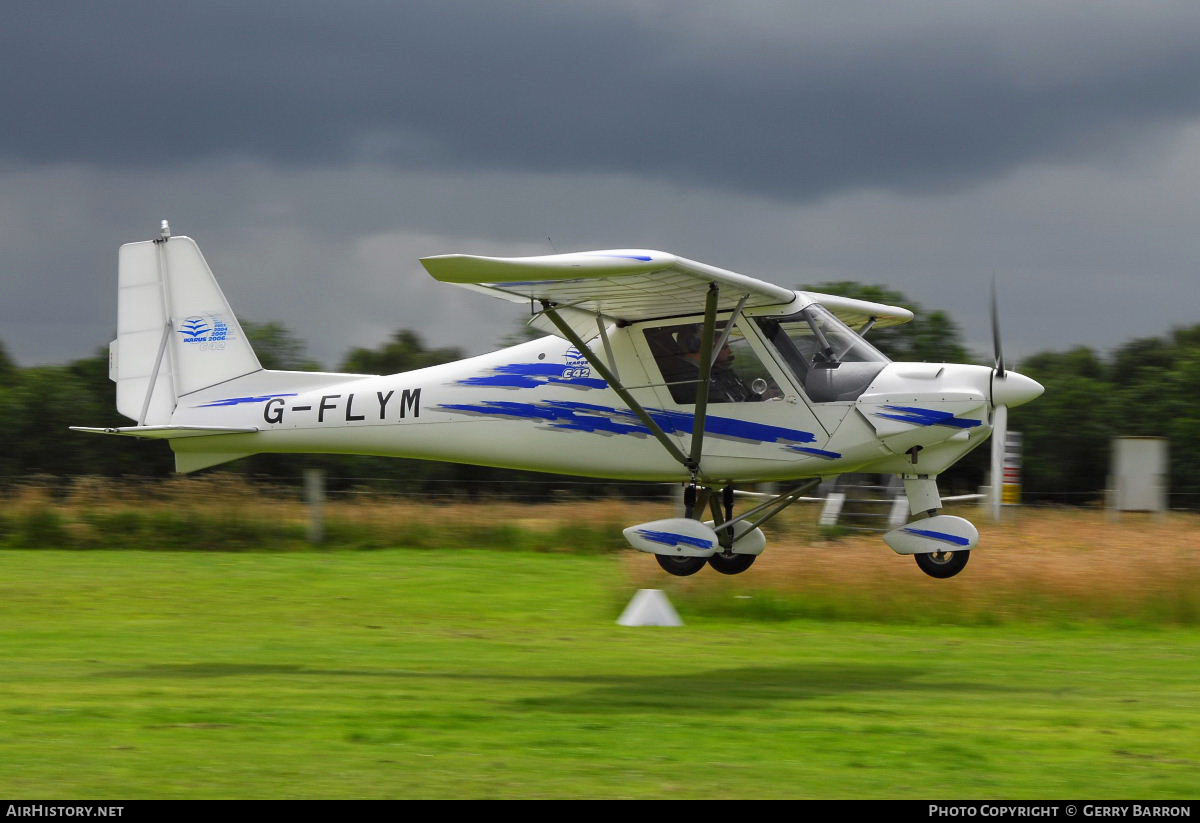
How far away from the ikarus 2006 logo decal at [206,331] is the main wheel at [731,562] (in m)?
5.58

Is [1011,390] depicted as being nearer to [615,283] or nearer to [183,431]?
[615,283]

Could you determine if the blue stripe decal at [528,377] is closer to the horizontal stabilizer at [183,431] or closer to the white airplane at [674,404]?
the white airplane at [674,404]

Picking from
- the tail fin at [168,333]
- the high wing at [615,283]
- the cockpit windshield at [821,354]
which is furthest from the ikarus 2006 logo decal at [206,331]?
the cockpit windshield at [821,354]

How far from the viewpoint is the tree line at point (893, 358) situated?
1441 inches

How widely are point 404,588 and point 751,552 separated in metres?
8.45

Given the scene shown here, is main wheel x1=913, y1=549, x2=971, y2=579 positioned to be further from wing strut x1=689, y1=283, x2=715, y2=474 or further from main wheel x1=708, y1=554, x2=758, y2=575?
wing strut x1=689, y1=283, x2=715, y2=474

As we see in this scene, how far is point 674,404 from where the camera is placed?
1224 centimetres

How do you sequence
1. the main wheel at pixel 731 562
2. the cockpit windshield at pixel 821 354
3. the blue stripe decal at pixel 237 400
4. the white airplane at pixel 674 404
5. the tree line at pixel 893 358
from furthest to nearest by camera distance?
the tree line at pixel 893 358 → the blue stripe decal at pixel 237 400 → the main wheel at pixel 731 562 → the cockpit windshield at pixel 821 354 → the white airplane at pixel 674 404

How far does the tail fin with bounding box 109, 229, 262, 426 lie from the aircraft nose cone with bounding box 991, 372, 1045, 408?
746 centimetres

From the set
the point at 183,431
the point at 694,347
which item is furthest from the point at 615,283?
the point at 183,431

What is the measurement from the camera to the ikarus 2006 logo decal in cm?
1462

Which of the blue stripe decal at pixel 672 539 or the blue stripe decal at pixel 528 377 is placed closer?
the blue stripe decal at pixel 672 539

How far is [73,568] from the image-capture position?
22.3 meters
